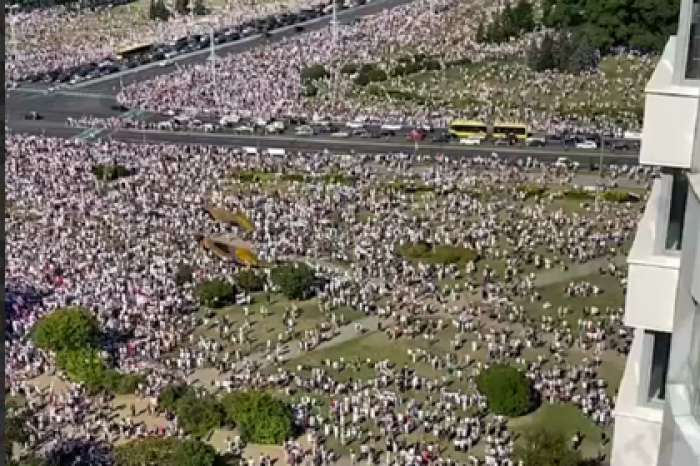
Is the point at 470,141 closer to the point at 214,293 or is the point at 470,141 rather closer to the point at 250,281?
the point at 250,281

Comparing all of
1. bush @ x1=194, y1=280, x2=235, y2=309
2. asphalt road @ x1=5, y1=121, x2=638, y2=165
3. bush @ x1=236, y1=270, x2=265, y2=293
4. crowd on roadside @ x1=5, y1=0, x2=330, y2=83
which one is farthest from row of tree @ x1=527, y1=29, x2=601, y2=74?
bush @ x1=194, y1=280, x2=235, y2=309

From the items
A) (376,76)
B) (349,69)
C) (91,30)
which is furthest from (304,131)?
(91,30)

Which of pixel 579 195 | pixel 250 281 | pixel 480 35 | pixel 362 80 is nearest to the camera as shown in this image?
pixel 250 281

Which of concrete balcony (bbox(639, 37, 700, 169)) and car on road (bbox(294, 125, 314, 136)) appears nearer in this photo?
concrete balcony (bbox(639, 37, 700, 169))

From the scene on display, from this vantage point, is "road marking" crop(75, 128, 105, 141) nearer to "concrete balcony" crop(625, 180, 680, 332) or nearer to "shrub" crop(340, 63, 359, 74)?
"shrub" crop(340, 63, 359, 74)

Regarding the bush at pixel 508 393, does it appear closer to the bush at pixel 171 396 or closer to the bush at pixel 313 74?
the bush at pixel 171 396

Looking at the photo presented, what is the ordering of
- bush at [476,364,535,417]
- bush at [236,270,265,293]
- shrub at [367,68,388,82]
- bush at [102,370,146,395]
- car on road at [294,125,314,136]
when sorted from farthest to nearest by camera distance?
shrub at [367,68,388,82] < car on road at [294,125,314,136] < bush at [236,270,265,293] < bush at [102,370,146,395] < bush at [476,364,535,417]
